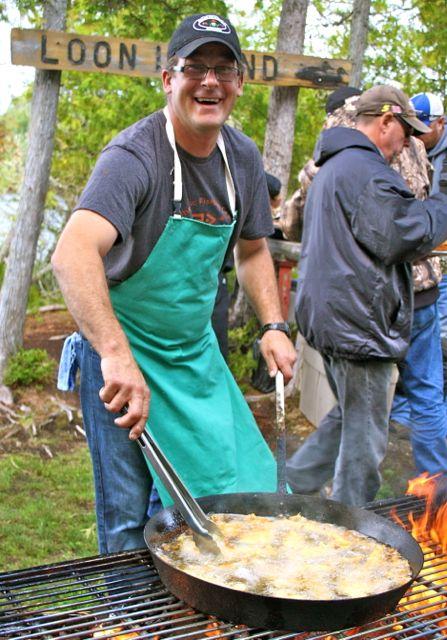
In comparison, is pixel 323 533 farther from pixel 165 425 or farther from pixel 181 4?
pixel 181 4

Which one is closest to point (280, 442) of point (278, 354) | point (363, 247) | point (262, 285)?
point (278, 354)

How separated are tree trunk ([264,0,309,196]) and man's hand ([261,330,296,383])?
440 centimetres

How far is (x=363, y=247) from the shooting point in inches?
155

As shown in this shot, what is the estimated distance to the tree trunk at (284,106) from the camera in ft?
22.4

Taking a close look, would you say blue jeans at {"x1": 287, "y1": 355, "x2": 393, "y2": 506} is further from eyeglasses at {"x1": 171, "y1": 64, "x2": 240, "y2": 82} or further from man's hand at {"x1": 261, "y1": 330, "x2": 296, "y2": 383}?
eyeglasses at {"x1": 171, "y1": 64, "x2": 240, "y2": 82}

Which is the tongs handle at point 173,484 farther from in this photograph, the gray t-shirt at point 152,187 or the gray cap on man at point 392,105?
the gray cap on man at point 392,105


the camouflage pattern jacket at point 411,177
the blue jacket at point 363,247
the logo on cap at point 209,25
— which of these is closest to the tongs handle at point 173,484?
the logo on cap at point 209,25

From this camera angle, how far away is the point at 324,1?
36.1 feet

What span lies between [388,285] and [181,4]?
3.94 meters

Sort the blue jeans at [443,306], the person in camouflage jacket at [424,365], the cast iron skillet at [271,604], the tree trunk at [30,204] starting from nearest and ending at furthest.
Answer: the cast iron skillet at [271,604]
the person in camouflage jacket at [424,365]
the blue jeans at [443,306]
the tree trunk at [30,204]

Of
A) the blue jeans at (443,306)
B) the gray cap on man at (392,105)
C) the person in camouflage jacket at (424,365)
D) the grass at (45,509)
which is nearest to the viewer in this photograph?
the gray cap on man at (392,105)

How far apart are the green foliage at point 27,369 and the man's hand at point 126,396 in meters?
4.53

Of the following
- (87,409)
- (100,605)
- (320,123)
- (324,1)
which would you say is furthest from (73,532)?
(324,1)

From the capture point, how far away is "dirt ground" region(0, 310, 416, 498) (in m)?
5.48
